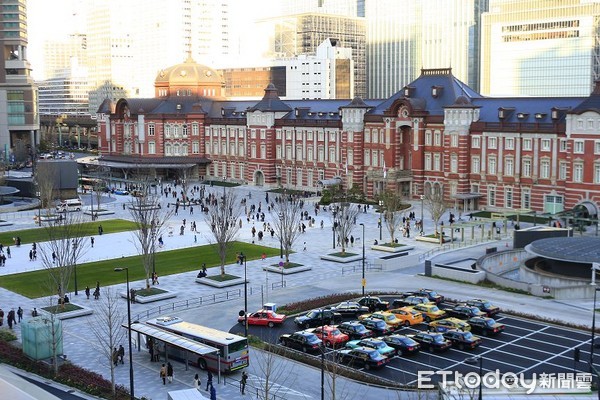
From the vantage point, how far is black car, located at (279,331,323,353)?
39.0 metres

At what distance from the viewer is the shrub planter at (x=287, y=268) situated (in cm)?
5709

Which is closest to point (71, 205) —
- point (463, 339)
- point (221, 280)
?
point (221, 280)

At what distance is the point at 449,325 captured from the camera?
41.1 metres

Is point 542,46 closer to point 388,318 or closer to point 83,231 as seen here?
point 83,231

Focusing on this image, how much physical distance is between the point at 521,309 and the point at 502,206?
1531 inches

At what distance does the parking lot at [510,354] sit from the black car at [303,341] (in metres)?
0.94

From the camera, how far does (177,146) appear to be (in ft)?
404

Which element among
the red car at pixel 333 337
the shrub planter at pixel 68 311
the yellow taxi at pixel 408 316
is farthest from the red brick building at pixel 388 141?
the shrub planter at pixel 68 311

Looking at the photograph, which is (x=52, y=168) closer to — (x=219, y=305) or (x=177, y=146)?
(x=177, y=146)

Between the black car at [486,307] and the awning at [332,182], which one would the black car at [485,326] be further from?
the awning at [332,182]

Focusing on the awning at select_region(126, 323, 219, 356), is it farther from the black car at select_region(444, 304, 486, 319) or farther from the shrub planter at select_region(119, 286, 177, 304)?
the black car at select_region(444, 304, 486, 319)

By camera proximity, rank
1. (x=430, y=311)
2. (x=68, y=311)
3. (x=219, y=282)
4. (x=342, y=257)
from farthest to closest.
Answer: (x=342, y=257)
(x=219, y=282)
(x=68, y=311)
(x=430, y=311)

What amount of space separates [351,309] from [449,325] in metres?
6.49

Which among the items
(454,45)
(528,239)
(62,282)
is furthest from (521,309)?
(454,45)
